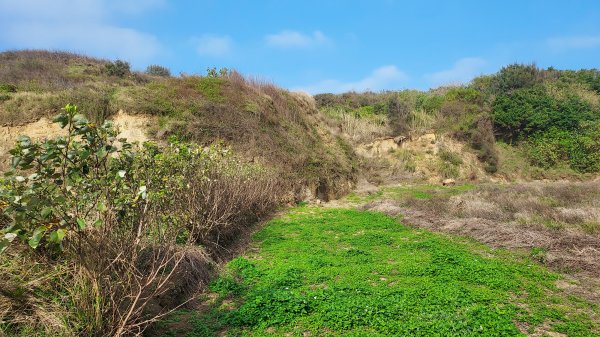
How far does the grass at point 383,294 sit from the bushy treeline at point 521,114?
68.7 ft

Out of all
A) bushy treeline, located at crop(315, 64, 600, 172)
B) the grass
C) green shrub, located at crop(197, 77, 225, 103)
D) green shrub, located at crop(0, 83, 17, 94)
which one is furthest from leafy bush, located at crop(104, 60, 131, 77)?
the grass

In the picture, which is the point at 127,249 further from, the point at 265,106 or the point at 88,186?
the point at 265,106

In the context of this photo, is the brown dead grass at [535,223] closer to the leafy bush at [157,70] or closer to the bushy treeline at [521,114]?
the bushy treeline at [521,114]

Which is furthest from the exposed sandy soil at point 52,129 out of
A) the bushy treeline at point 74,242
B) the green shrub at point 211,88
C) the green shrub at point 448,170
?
the green shrub at point 448,170

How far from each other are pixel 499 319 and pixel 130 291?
13.2 ft

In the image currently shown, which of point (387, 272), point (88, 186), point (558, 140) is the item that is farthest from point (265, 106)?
point (558, 140)

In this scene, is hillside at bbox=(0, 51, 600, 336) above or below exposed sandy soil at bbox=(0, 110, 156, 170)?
below

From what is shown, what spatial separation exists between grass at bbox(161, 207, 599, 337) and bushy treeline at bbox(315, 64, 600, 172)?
825 inches

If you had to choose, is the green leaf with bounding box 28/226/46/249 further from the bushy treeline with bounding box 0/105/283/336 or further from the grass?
the grass

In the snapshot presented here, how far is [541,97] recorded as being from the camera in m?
27.6

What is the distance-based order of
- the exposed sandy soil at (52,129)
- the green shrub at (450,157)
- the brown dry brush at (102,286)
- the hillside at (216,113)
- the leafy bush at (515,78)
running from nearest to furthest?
the brown dry brush at (102,286), the exposed sandy soil at (52,129), the hillside at (216,113), the green shrub at (450,157), the leafy bush at (515,78)

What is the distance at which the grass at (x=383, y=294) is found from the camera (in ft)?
13.7

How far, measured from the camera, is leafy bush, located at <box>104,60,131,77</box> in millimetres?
24311

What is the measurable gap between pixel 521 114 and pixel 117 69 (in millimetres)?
28607
